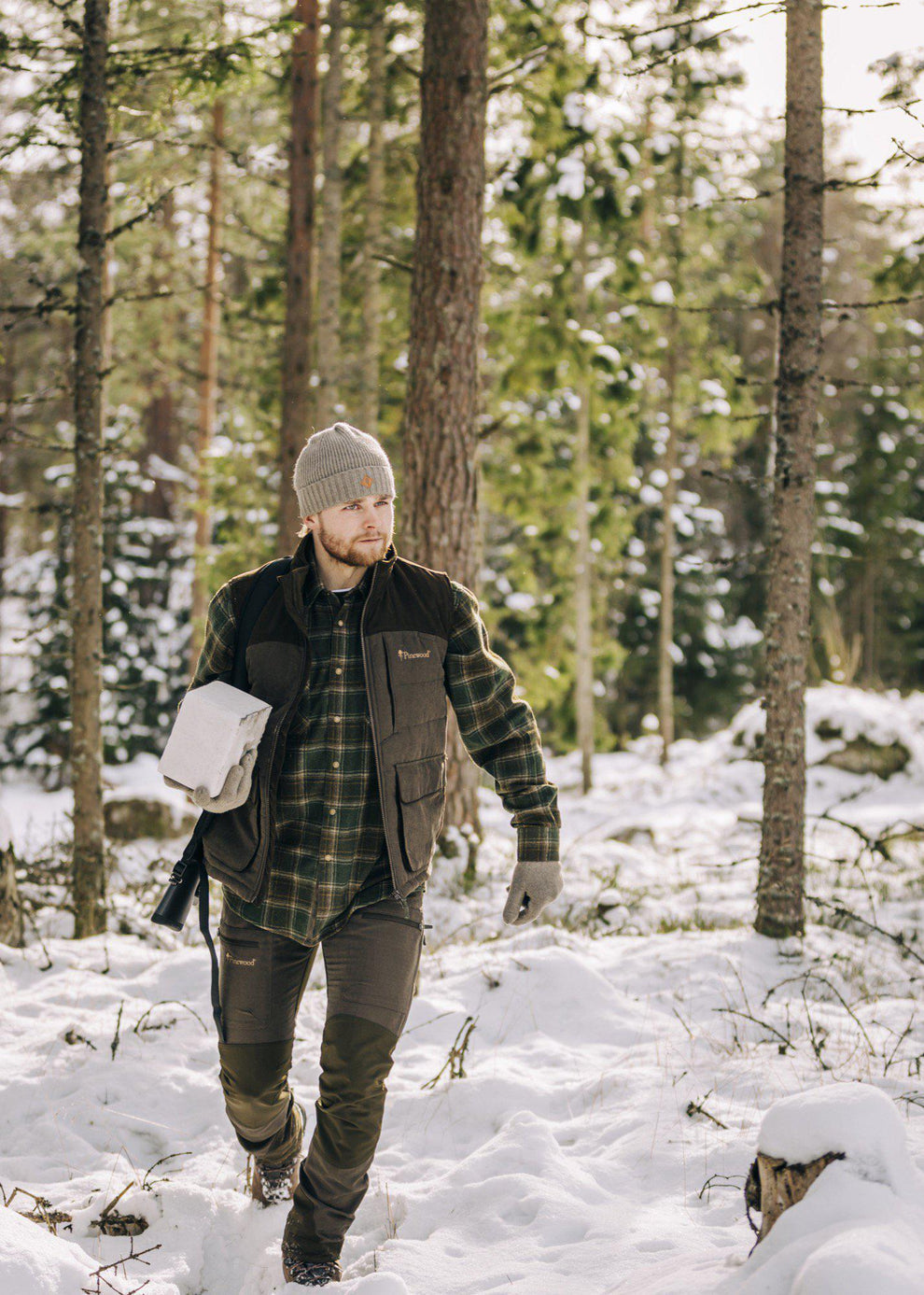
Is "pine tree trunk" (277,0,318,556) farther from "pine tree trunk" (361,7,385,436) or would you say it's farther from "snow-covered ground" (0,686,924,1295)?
"snow-covered ground" (0,686,924,1295)

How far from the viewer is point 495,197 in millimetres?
13438

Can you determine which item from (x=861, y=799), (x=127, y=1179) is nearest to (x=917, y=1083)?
(x=127, y=1179)

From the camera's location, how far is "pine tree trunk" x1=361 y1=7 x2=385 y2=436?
12.2 meters

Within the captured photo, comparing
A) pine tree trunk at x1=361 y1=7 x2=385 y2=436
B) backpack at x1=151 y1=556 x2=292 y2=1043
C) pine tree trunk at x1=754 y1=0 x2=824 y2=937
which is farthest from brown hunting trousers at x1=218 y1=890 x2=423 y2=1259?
pine tree trunk at x1=361 y1=7 x2=385 y2=436

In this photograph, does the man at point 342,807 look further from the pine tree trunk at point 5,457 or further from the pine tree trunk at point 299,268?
the pine tree trunk at point 5,457

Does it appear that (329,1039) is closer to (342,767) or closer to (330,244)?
(342,767)

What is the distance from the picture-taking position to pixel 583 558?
15883 millimetres

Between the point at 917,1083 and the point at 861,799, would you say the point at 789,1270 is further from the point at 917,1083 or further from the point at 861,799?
the point at 861,799

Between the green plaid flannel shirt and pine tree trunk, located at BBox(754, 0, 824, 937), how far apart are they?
11.9 feet

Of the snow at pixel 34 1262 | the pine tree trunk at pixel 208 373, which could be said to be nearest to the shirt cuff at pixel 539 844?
the snow at pixel 34 1262

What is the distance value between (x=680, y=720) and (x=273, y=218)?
13458mm

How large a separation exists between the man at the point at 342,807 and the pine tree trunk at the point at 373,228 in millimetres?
8962

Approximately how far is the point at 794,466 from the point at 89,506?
4.51 meters

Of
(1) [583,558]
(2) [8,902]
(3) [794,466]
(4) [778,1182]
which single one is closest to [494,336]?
(1) [583,558]
